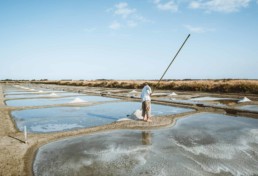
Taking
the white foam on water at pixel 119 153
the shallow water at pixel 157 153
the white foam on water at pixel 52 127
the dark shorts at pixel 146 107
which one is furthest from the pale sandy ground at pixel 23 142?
the white foam on water at pixel 119 153

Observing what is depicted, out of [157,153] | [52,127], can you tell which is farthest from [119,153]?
[52,127]

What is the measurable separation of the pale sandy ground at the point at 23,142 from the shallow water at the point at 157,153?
26 cm

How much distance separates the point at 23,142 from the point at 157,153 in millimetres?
3899

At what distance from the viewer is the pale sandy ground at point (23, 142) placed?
508 centimetres

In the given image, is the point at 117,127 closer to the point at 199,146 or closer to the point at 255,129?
the point at 199,146

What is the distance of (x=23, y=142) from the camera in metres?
6.89

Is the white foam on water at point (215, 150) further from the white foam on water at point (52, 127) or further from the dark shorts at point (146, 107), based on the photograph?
the white foam on water at point (52, 127)

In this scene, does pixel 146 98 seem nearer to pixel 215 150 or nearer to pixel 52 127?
pixel 215 150

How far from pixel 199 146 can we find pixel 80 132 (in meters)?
3.98

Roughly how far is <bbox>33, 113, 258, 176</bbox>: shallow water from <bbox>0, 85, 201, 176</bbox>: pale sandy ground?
258 mm

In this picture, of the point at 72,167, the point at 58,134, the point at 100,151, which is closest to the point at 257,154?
the point at 100,151

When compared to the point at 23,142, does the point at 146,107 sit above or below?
above

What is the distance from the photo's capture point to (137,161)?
545cm

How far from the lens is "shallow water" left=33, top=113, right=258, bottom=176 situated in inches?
197
